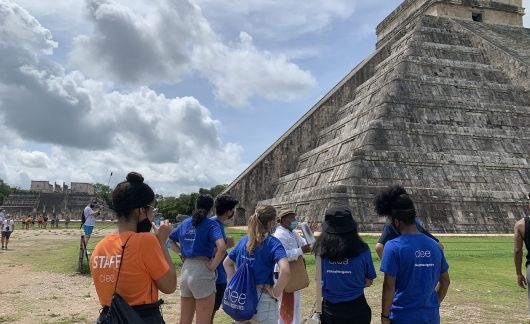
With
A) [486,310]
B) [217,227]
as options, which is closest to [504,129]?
[486,310]

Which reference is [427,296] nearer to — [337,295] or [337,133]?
[337,295]

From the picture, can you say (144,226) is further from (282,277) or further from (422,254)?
(422,254)

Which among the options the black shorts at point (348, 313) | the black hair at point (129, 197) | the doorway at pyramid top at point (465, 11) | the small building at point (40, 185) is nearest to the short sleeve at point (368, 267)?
the black shorts at point (348, 313)

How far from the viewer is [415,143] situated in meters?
22.0

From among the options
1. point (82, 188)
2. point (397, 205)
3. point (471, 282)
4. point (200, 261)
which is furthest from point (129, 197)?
point (82, 188)

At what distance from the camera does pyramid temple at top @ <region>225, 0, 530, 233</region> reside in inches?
800

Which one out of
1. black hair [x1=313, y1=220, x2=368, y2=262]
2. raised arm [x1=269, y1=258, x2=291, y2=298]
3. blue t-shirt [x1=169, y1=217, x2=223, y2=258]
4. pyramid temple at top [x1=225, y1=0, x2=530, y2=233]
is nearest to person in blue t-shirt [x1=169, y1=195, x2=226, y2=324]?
blue t-shirt [x1=169, y1=217, x2=223, y2=258]

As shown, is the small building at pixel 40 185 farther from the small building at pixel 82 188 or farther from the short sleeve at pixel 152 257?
the short sleeve at pixel 152 257

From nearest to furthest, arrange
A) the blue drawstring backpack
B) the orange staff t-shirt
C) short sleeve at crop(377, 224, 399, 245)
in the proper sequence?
the orange staff t-shirt < the blue drawstring backpack < short sleeve at crop(377, 224, 399, 245)

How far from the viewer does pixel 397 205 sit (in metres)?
4.15

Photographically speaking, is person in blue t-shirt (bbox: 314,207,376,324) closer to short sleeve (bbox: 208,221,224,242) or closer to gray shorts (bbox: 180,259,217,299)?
short sleeve (bbox: 208,221,224,242)

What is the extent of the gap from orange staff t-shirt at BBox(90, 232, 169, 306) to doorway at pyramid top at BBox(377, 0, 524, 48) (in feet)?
107

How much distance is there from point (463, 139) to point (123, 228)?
22.0 meters

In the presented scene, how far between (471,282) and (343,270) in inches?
273
